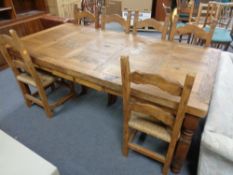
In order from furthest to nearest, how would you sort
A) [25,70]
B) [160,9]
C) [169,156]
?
1. [160,9]
2. [25,70]
3. [169,156]

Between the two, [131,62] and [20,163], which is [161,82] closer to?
[131,62]

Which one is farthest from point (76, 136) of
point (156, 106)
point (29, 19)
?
point (29, 19)

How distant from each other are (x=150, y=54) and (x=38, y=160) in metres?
1.24

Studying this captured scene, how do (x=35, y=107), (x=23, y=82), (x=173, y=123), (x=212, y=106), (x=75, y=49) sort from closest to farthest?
(x=173, y=123) < (x=212, y=106) < (x=75, y=49) < (x=23, y=82) < (x=35, y=107)

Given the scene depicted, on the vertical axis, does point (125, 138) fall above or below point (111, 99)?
above

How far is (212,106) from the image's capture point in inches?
46.3

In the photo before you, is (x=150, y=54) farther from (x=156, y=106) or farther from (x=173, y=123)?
(x=173, y=123)

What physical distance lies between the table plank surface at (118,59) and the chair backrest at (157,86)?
0.06m

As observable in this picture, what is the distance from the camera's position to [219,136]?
3.36 feet

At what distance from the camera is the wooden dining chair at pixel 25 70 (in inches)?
57.8

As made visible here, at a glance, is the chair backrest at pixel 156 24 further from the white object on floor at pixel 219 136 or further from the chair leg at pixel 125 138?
the chair leg at pixel 125 138

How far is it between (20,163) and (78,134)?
0.69 m

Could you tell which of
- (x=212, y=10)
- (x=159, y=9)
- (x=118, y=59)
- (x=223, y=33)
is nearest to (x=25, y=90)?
(x=118, y=59)

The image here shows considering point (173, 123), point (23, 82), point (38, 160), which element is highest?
point (173, 123)
